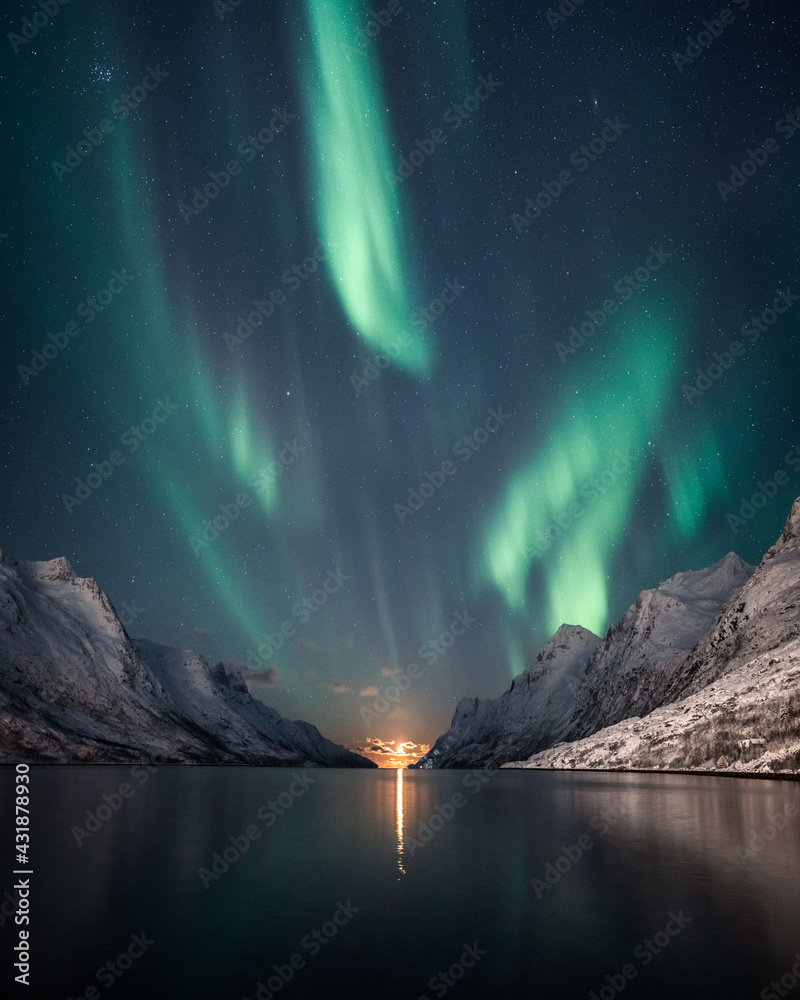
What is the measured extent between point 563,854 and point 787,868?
851 centimetres

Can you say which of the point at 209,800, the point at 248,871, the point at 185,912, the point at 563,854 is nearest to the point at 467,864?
the point at 563,854

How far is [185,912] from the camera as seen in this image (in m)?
18.2

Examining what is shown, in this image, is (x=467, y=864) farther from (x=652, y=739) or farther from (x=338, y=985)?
(x=652, y=739)

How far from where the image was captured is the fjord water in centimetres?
1272

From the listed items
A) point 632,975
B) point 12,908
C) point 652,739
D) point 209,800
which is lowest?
point 632,975

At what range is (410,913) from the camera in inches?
714
